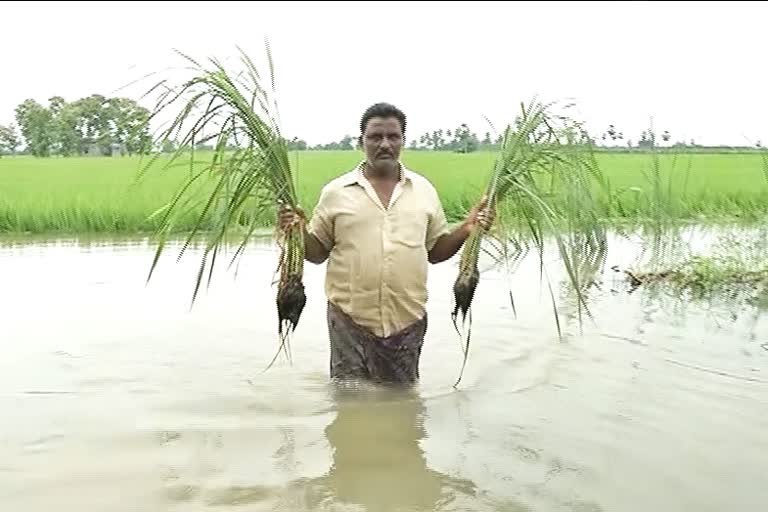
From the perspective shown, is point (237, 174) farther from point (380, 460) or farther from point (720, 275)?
point (720, 275)

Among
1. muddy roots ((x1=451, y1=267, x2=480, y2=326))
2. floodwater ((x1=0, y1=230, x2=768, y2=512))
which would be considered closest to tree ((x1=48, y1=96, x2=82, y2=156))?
floodwater ((x1=0, y1=230, x2=768, y2=512))

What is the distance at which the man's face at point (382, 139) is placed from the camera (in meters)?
3.45

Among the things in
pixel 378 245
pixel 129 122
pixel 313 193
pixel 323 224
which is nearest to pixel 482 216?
pixel 378 245

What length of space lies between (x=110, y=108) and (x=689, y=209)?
9.01 m

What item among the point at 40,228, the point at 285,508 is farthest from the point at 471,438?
the point at 40,228

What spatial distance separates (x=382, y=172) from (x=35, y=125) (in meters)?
10.2

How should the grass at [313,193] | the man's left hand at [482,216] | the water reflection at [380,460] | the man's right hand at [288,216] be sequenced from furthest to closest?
the grass at [313,193], the man's left hand at [482,216], the man's right hand at [288,216], the water reflection at [380,460]

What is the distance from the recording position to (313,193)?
39.3ft

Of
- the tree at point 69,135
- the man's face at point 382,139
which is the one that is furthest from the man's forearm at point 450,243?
the tree at point 69,135

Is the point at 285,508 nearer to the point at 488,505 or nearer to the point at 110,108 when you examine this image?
the point at 488,505

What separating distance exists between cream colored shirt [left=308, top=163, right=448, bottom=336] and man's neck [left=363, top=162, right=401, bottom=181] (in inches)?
0.9

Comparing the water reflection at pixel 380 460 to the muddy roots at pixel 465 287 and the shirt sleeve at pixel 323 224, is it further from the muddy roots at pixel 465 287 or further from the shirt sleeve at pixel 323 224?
the shirt sleeve at pixel 323 224

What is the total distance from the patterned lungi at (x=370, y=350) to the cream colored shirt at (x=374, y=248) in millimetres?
35

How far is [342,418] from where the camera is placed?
3.61m
